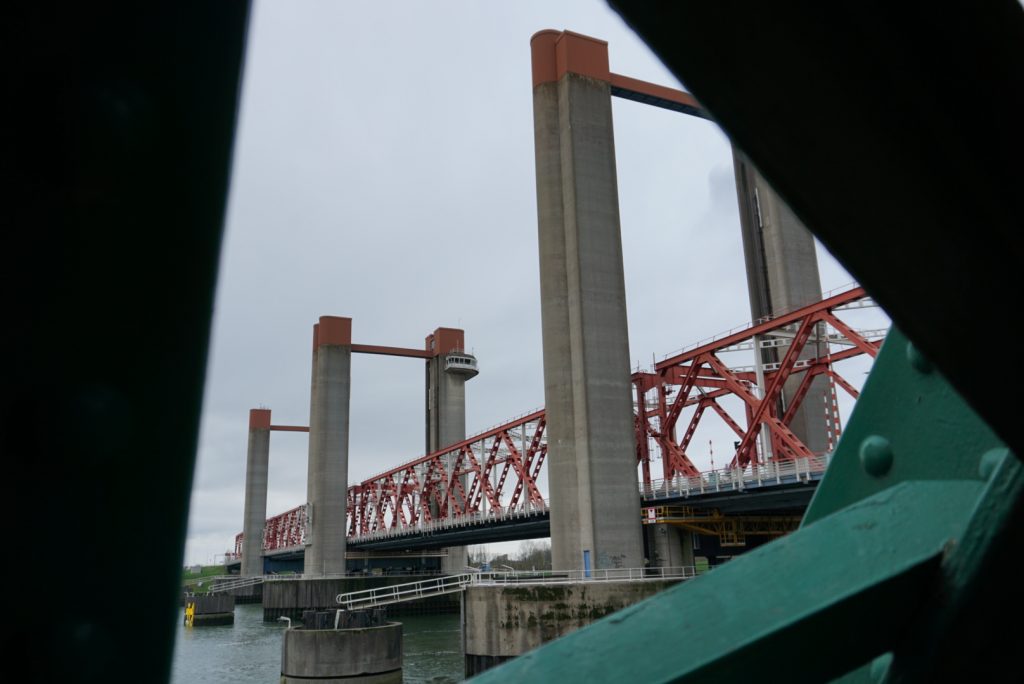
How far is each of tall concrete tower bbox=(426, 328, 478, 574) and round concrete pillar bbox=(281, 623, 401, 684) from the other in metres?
45.9

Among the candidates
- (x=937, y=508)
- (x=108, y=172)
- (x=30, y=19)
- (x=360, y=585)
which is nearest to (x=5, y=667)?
(x=108, y=172)

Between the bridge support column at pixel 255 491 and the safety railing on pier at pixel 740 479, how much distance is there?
76005mm

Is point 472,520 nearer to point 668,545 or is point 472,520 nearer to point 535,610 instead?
point 668,545

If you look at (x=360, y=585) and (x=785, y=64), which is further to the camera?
(x=360, y=585)

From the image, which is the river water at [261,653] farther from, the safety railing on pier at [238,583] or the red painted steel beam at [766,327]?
the safety railing on pier at [238,583]

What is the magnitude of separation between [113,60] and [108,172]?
0.33ft

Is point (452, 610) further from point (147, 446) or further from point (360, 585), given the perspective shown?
point (147, 446)

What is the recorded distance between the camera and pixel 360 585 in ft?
189

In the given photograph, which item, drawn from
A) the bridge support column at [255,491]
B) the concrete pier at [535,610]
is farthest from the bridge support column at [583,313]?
the bridge support column at [255,491]

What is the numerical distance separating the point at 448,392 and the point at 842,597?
72.6 m

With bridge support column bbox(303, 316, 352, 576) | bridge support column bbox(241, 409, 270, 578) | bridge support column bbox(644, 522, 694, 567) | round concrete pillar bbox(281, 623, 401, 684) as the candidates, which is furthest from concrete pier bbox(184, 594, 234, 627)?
bridge support column bbox(241, 409, 270, 578)

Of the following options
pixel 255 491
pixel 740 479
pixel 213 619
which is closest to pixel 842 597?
pixel 740 479

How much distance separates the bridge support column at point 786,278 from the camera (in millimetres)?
35531

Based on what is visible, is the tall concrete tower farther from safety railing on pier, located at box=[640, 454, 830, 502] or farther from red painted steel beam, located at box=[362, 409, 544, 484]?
safety railing on pier, located at box=[640, 454, 830, 502]
